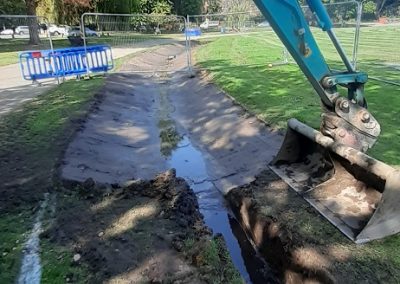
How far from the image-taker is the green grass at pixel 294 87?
786cm

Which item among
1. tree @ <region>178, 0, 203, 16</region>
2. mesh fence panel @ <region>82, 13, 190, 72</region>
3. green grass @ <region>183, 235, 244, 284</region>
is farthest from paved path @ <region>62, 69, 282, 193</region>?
tree @ <region>178, 0, 203, 16</region>

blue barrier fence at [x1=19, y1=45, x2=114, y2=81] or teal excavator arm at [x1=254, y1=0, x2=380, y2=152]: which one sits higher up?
teal excavator arm at [x1=254, y1=0, x2=380, y2=152]

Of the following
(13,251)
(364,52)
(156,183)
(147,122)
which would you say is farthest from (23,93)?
(364,52)

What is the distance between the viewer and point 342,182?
4.83 m

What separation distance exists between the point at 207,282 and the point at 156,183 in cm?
263

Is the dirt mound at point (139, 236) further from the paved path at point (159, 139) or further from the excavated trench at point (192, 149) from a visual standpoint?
the paved path at point (159, 139)

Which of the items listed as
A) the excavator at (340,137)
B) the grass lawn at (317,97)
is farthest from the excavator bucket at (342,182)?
the grass lawn at (317,97)

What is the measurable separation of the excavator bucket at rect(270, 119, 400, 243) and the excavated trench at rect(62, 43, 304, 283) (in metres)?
0.89

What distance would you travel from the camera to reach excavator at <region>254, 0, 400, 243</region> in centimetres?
414

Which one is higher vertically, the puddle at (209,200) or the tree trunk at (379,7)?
the tree trunk at (379,7)

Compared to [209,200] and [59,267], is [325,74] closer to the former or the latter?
[209,200]

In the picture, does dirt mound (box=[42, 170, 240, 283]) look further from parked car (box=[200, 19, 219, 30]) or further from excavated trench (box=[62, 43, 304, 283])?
parked car (box=[200, 19, 219, 30])

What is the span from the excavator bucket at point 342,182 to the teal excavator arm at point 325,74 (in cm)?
24

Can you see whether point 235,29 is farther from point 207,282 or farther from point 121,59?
point 207,282
